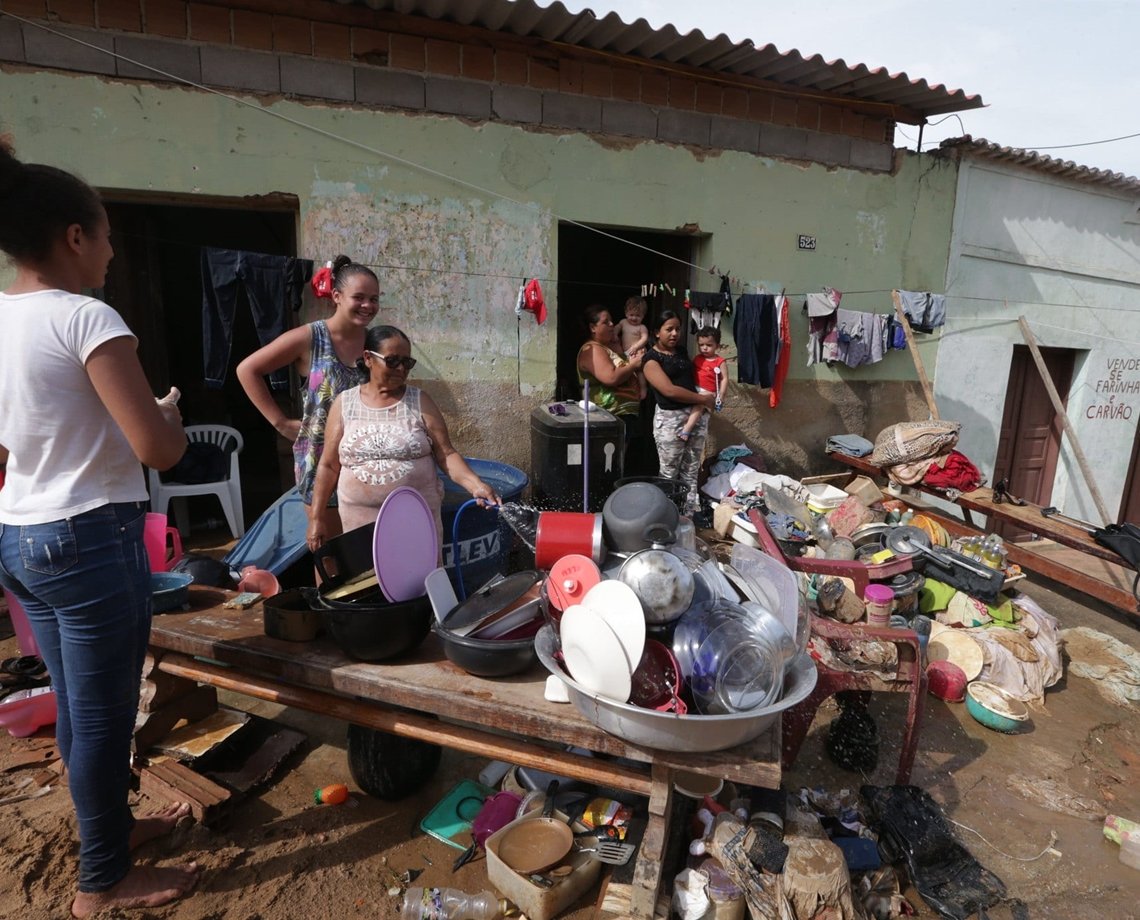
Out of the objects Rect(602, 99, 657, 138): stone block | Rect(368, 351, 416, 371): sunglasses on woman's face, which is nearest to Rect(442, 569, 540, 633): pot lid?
Rect(368, 351, 416, 371): sunglasses on woman's face

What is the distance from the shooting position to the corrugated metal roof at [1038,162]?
6.56 metres

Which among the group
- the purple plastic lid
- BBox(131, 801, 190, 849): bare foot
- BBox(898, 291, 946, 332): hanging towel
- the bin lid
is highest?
BBox(898, 291, 946, 332): hanging towel

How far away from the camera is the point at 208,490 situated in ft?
15.6

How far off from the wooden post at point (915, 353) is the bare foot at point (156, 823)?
6862 millimetres

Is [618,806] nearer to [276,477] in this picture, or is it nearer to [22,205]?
[22,205]

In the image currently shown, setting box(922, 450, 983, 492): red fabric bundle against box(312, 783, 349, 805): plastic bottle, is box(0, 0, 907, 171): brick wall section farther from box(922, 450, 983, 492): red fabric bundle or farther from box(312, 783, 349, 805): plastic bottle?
box(312, 783, 349, 805): plastic bottle

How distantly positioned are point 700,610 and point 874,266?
19.5ft

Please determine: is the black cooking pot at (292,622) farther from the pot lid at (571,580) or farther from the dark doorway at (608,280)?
the dark doorway at (608,280)

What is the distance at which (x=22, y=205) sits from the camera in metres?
1.52

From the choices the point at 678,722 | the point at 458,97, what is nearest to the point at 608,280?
the point at 458,97

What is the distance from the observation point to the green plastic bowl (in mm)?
3428

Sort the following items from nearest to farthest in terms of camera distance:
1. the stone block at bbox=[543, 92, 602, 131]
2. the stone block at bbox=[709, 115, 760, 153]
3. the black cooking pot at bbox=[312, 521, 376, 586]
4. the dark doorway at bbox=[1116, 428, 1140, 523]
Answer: the black cooking pot at bbox=[312, 521, 376, 586], the stone block at bbox=[543, 92, 602, 131], the stone block at bbox=[709, 115, 760, 153], the dark doorway at bbox=[1116, 428, 1140, 523]

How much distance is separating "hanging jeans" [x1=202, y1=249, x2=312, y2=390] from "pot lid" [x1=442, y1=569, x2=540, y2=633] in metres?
3.25

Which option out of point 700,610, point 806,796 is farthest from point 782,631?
point 806,796
